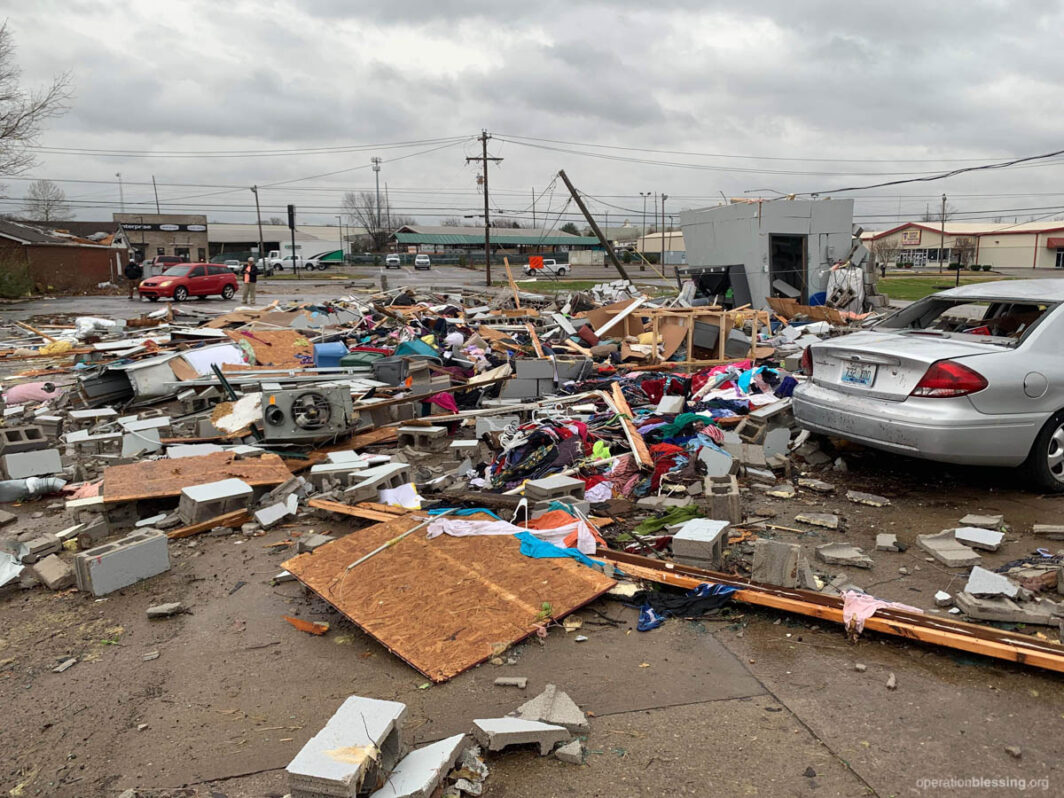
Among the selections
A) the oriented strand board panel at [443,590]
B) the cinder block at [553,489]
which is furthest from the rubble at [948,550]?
the cinder block at [553,489]

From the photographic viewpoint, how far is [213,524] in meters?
5.76

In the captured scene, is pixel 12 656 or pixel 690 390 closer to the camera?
pixel 12 656

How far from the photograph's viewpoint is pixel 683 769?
8.95ft

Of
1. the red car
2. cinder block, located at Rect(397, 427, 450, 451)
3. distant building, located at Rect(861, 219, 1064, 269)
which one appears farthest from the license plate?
distant building, located at Rect(861, 219, 1064, 269)

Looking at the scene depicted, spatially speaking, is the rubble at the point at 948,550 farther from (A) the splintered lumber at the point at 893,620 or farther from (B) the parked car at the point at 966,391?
(A) the splintered lumber at the point at 893,620

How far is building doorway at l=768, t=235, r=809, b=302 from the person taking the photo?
1977 centimetres

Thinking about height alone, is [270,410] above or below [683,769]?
above

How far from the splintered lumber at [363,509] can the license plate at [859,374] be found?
3.60 metres

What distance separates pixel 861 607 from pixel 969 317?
3.99 metres

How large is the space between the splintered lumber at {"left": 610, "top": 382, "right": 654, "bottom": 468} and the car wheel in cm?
289

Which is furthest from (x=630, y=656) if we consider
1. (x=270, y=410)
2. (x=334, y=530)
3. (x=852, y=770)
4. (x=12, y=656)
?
(x=270, y=410)

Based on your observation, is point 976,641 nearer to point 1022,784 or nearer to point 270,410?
point 1022,784

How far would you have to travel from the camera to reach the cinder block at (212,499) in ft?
18.8

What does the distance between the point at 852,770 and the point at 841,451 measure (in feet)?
14.2
